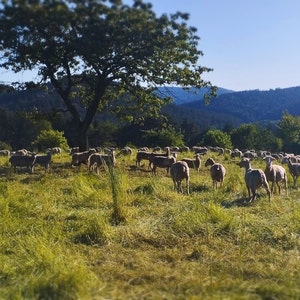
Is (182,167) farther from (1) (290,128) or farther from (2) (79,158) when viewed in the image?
(1) (290,128)

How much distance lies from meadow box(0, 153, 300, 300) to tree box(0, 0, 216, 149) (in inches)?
296

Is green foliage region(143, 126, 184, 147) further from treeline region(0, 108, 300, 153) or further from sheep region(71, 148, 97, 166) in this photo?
sheep region(71, 148, 97, 166)

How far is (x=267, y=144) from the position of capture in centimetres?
8125

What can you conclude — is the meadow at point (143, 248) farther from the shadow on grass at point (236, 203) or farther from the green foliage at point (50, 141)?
the green foliage at point (50, 141)

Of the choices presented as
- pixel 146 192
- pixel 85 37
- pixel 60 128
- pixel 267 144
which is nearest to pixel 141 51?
pixel 85 37

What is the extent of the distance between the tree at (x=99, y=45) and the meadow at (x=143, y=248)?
296 inches

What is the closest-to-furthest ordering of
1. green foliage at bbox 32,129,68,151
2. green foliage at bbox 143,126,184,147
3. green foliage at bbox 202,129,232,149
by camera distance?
green foliage at bbox 32,129,68,151
green foliage at bbox 143,126,184,147
green foliage at bbox 202,129,232,149

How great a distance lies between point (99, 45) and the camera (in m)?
16.4

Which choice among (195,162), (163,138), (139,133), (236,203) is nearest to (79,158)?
(195,162)

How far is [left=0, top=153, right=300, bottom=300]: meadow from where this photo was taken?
5285mm

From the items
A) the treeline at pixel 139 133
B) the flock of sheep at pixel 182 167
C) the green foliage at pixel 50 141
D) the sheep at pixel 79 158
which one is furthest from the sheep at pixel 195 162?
the treeline at pixel 139 133

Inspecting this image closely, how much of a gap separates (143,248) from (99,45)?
11074 millimetres

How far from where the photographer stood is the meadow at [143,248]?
208 inches

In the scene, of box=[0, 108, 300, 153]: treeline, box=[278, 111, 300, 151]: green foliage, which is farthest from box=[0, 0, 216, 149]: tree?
box=[278, 111, 300, 151]: green foliage
